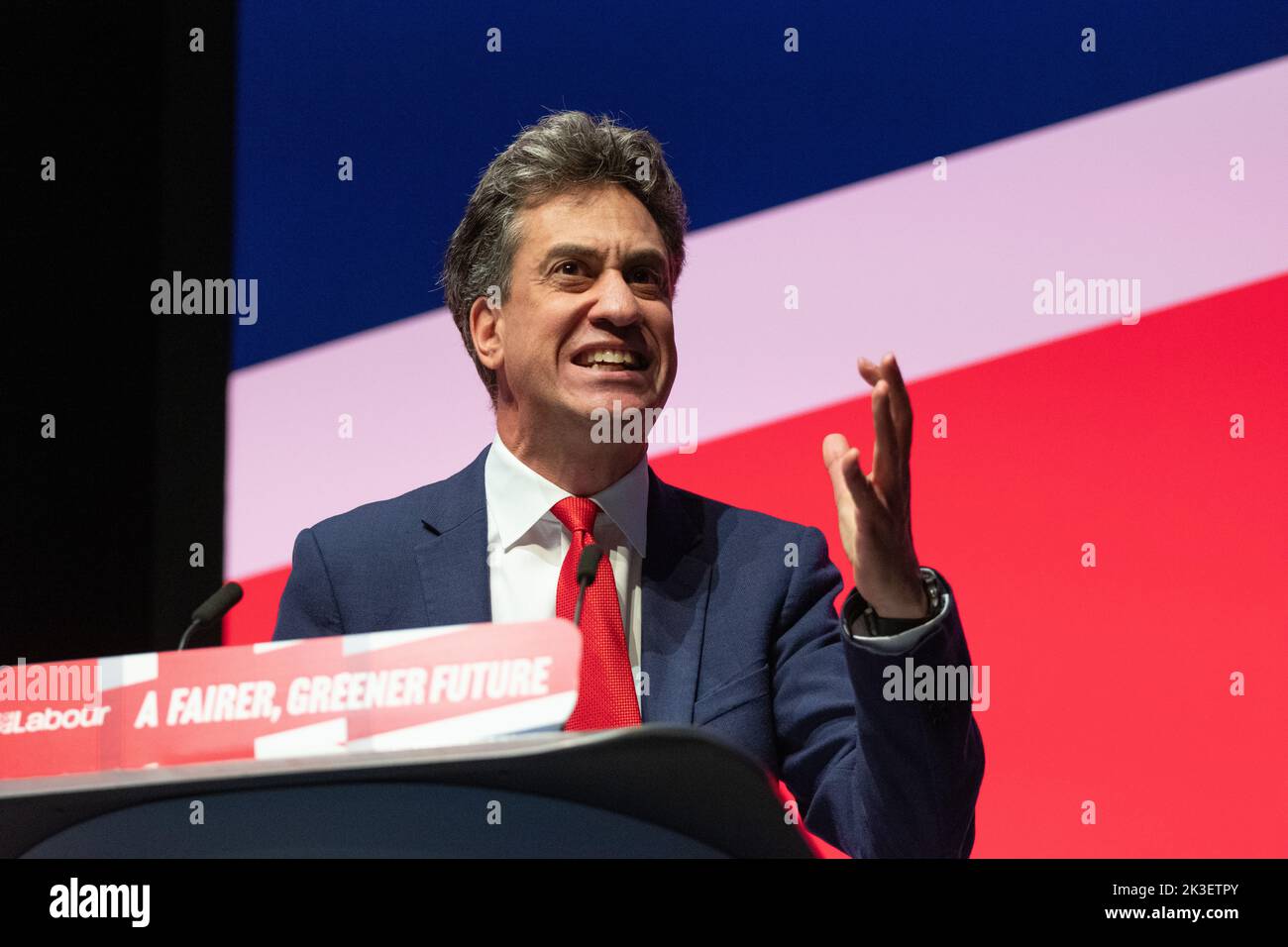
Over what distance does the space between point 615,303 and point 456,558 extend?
1.49 feet

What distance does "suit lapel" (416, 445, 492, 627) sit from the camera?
1.96 meters

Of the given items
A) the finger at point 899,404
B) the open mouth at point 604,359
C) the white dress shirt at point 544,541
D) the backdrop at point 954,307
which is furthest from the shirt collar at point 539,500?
the finger at point 899,404

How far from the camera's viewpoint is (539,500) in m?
2.07

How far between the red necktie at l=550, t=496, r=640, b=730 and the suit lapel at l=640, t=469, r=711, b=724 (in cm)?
4

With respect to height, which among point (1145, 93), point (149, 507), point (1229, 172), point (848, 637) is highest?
point (1145, 93)

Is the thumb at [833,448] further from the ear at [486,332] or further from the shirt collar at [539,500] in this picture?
the ear at [486,332]

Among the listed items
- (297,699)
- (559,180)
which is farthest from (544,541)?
(297,699)

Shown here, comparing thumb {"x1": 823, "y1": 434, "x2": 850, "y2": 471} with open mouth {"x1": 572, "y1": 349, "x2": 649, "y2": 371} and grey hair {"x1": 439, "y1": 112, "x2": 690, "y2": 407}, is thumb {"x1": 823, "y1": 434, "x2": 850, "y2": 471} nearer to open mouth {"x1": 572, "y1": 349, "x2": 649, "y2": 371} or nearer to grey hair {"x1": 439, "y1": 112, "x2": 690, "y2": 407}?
open mouth {"x1": 572, "y1": 349, "x2": 649, "y2": 371}

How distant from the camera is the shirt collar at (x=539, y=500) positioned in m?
2.05

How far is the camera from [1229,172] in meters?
2.62

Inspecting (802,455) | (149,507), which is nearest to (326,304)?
(149,507)

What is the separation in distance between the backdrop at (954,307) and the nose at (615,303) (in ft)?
1.77
